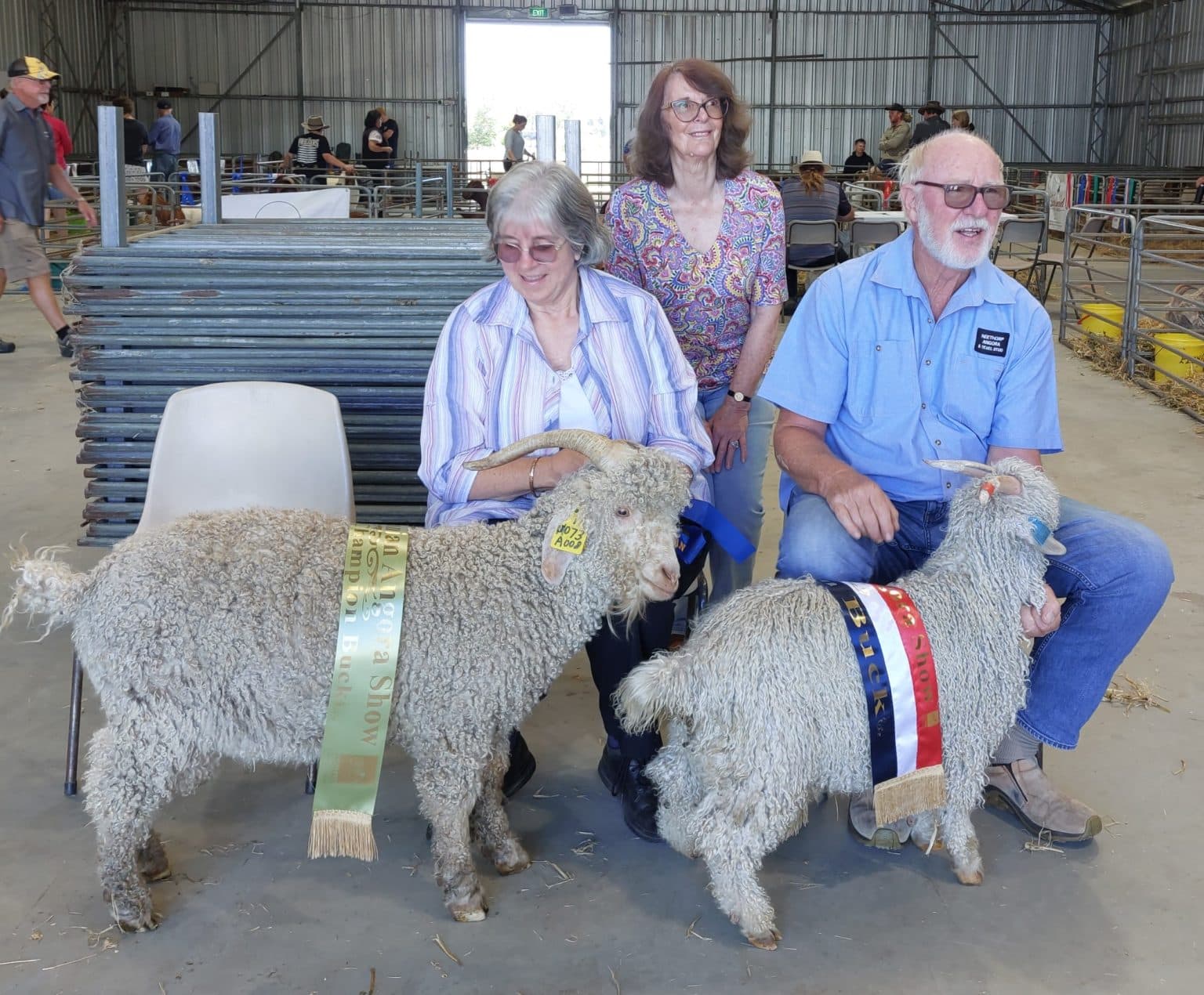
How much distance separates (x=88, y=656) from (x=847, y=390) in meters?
1.73

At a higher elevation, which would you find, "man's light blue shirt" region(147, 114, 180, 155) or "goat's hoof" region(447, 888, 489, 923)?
"man's light blue shirt" region(147, 114, 180, 155)

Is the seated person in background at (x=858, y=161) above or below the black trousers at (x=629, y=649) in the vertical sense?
above

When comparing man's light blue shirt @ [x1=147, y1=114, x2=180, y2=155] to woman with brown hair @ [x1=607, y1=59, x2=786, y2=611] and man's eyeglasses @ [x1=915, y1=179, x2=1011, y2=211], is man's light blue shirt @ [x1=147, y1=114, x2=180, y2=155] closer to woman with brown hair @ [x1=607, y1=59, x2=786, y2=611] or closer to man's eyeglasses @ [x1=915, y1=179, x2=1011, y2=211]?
woman with brown hair @ [x1=607, y1=59, x2=786, y2=611]

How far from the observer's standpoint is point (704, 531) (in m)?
2.71

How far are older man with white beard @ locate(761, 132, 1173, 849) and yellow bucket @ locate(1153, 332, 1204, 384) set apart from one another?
5157mm

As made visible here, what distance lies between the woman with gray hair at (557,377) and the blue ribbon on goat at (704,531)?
48mm

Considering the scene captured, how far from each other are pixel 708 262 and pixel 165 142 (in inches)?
584

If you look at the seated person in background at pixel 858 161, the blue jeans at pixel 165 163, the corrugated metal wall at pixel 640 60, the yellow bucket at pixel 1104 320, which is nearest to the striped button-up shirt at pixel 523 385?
the yellow bucket at pixel 1104 320

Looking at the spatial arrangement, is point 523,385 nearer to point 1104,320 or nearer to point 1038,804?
point 1038,804

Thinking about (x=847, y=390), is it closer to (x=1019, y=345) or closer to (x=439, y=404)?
(x=1019, y=345)

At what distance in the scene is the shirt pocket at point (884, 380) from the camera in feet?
8.87

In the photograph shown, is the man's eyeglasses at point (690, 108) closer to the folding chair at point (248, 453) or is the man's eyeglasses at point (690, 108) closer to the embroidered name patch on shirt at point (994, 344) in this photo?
the embroidered name patch on shirt at point (994, 344)

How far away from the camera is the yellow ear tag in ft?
7.60

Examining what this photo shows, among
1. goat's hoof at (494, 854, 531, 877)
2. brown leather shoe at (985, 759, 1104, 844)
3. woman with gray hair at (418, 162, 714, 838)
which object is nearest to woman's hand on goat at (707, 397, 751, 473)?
woman with gray hair at (418, 162, 714, 838)
